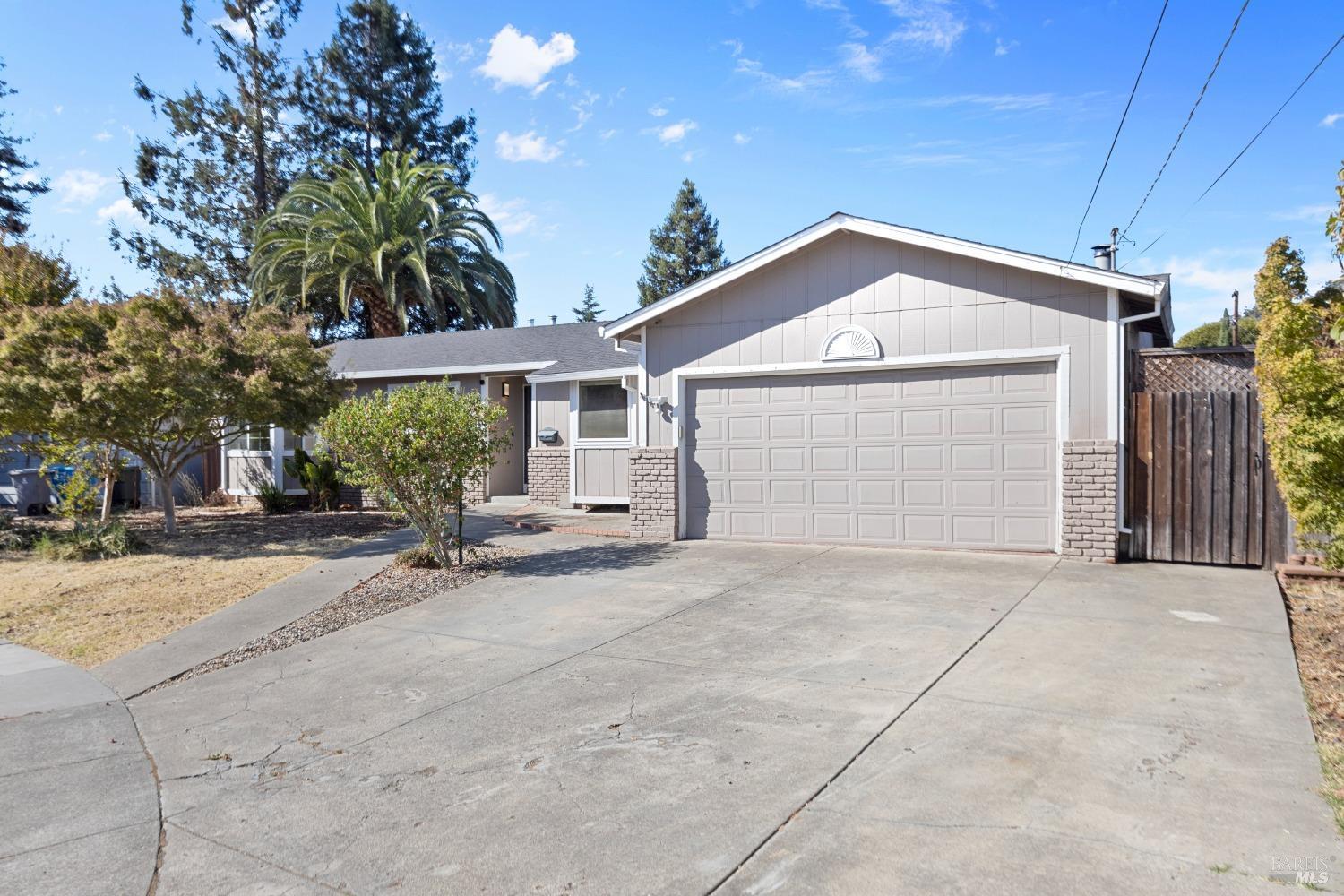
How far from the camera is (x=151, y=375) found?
10.7 meters

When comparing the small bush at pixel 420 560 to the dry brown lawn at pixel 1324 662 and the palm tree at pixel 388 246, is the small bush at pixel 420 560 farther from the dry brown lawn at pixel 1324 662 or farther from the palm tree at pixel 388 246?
the palm tree at pixel 388 246

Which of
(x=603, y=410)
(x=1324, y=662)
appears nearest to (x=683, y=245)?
(x=603, y=410)

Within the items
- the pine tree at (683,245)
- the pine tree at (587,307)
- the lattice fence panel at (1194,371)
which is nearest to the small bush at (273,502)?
the lattice fence panel at (1194,371)

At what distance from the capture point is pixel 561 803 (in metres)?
3.65

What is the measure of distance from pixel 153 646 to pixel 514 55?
17.6m

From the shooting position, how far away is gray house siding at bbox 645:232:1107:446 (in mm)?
9070

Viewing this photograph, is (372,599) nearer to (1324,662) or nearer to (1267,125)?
(1324,662)

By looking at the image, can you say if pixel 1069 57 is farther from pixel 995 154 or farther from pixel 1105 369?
pixel 1105 369

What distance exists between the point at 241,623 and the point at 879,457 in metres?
7.10

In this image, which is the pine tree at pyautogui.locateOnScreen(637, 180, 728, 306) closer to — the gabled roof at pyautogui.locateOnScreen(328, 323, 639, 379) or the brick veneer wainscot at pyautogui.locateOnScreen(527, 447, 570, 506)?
the gabled roof at pyautogui.locateOnScreen(328, 323, 639, 379)

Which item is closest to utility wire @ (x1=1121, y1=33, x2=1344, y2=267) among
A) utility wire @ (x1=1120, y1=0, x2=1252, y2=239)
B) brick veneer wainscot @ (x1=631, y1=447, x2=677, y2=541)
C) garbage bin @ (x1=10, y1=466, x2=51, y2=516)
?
utility wire @ (x1=1120, y1=0, x2=1252, y2=239)

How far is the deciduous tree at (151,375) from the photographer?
1052 cm

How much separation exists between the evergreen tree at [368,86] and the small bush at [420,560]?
28698mm

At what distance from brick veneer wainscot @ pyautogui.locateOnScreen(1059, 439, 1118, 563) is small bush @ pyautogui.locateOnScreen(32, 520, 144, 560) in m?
11.6
